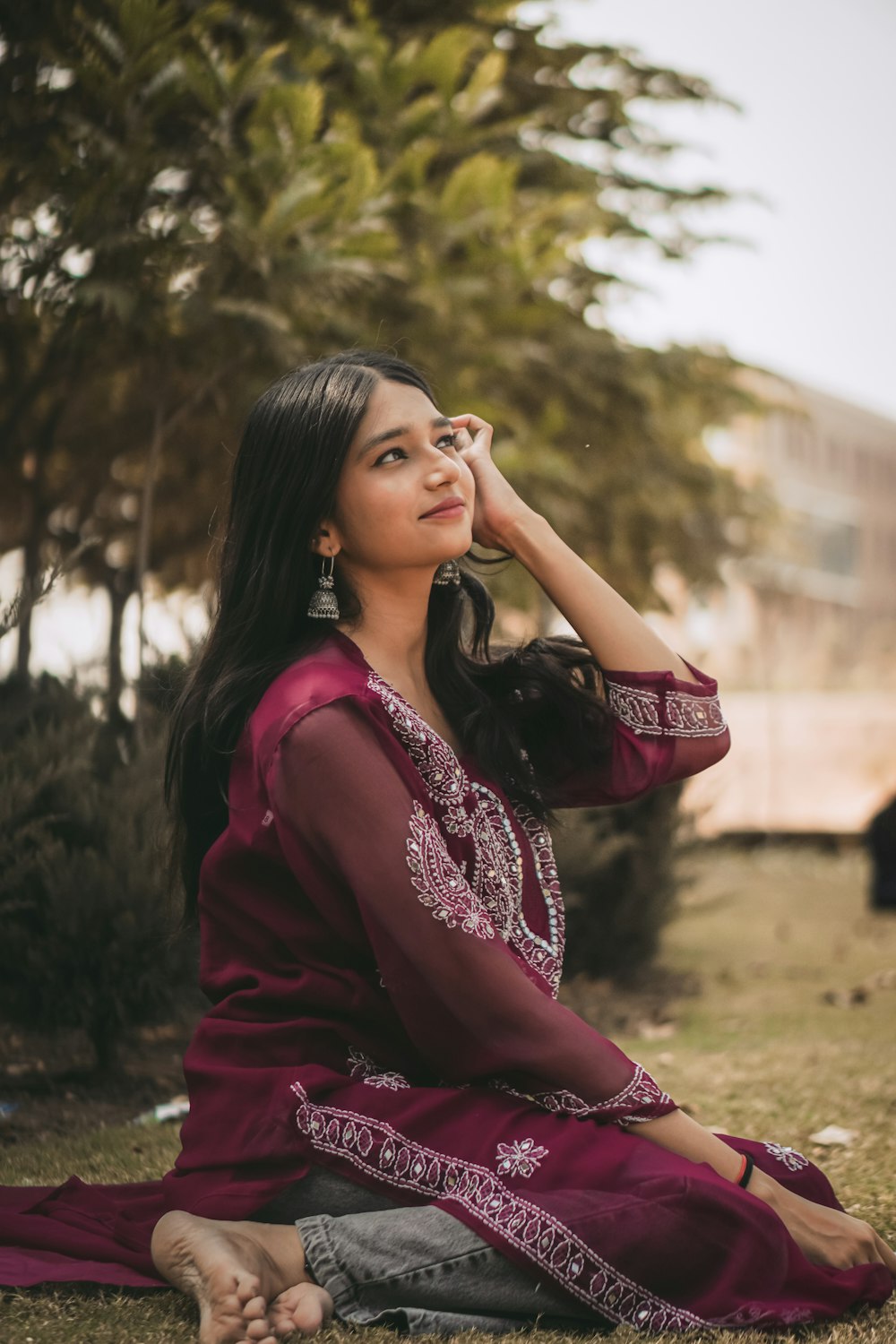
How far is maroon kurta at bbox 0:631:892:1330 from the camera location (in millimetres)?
2115

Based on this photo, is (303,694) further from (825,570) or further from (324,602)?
(825,570)

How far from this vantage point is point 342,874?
7.34 ft

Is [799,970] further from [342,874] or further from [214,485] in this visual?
[342,874]

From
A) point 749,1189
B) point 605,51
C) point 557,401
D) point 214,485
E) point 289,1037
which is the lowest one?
point 749,1189

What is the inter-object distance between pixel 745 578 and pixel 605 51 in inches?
299

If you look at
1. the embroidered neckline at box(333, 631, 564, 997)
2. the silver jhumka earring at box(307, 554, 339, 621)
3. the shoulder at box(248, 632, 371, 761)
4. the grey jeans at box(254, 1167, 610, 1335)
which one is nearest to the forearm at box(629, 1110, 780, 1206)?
the grey jeans at box(254, 1167, 610, 1335)

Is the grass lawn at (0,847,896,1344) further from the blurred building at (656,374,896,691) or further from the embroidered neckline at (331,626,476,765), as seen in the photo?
the blurred building at (656,374,896,691)

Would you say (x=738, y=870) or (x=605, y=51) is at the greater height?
(x=605, y=51)

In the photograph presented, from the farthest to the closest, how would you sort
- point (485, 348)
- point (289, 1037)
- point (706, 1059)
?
point (485, 348), point (706, 1059), point (289, 1037)

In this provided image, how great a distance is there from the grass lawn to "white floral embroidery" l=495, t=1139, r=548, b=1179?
9.7 inches

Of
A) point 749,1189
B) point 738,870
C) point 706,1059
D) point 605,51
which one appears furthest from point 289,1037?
point 738,870

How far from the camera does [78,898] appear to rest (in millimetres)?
3812

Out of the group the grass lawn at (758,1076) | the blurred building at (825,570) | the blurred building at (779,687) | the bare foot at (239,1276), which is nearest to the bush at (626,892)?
the grass lawn at (758,1076)

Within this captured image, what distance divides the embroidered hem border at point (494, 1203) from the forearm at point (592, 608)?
104cm
